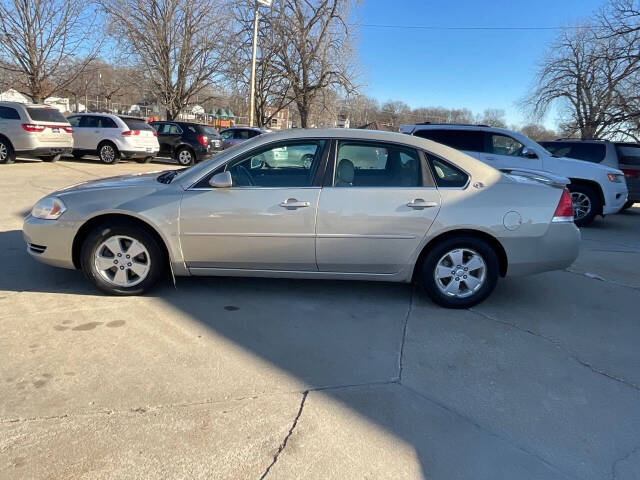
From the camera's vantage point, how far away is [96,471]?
216 cm

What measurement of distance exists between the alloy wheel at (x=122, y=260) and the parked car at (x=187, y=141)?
13349 mm

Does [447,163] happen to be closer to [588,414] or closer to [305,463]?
[588,414]

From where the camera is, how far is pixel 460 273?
420 cm

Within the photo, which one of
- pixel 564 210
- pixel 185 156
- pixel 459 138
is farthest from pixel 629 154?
pixel 185 156

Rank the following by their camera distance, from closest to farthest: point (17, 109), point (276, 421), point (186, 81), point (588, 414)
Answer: point (276, 421) < point (588, 414) < point (17, 109) < point (186, 81)

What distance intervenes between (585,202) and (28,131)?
14.0 m

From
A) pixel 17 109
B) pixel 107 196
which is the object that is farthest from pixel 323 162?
pixel 17 109

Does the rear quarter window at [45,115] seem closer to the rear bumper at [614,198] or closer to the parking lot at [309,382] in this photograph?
the parking lot at [309,382]

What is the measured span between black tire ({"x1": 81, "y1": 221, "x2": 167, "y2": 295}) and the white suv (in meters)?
6.23

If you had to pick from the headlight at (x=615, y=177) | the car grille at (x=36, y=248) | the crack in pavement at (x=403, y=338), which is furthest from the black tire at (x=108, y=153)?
the headlight at (x=615, y=177)

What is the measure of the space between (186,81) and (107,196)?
25.6 metres

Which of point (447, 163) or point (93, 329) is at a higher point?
point (447, 163)

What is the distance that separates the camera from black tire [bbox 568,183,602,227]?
897 centimetres

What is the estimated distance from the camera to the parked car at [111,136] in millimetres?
15062
